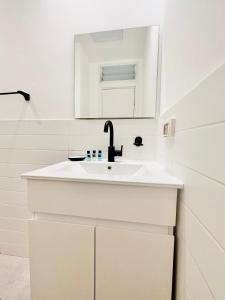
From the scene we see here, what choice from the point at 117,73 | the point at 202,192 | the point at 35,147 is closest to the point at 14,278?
the point at 35,147

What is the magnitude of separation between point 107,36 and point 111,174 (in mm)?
956

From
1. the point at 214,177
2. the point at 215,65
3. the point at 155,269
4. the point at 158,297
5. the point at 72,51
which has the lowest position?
the point at 158,297

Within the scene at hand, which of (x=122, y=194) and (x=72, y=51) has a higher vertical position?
(x=72, y=51)

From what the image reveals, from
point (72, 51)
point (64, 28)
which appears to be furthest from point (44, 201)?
point (64, 28)

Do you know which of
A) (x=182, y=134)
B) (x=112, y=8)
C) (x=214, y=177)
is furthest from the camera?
(x=112, y=8)

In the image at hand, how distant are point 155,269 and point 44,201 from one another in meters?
0.53

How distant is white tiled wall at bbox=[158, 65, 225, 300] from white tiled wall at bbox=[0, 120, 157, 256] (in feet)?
1.87

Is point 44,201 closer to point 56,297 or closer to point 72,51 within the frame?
point 56,297

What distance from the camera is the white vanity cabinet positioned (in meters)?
0.65

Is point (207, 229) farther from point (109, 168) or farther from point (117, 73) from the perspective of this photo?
point (117, 73)

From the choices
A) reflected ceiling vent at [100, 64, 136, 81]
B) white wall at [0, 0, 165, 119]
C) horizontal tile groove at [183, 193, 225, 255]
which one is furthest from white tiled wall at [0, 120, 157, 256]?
horizontal tile groove at [183, 193, 225, 255]

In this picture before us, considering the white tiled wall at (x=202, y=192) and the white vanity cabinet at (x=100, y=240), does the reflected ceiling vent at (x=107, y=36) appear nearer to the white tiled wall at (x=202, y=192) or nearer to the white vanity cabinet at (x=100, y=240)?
the white tiled wall at (x=202, y=192)

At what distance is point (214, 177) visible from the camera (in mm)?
372

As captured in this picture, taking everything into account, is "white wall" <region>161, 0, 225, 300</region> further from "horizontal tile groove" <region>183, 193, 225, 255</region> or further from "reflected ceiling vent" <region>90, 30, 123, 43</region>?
"reflected ceiling vent" <region>90, 30, 123, 43</region>
